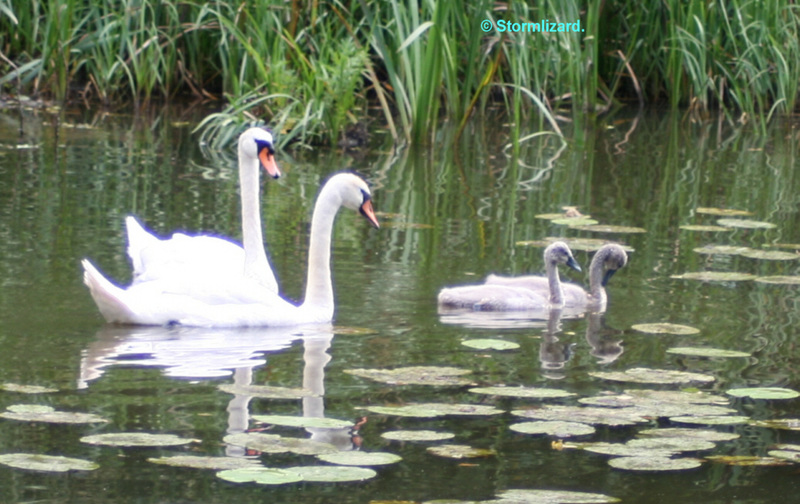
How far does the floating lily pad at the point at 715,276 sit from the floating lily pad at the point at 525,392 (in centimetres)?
243

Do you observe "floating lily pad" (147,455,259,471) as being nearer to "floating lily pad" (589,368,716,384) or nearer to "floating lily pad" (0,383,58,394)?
"floating lily pad" (0,383,58,394)

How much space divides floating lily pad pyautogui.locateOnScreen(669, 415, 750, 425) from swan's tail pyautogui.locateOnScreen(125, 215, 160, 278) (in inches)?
119

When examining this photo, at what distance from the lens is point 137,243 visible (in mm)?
7152

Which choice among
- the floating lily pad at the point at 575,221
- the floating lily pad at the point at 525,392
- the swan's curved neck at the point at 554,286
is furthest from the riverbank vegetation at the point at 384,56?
the floating lily pad at the point at 525,392

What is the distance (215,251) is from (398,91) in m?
5.26

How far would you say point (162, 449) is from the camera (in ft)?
14.5

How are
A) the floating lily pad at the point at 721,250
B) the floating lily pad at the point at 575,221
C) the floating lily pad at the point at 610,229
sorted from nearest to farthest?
the floating lily pad at the point at 721,250
the floating lily pad at the point at 610,229
the floating lily pad at the point at 575,221

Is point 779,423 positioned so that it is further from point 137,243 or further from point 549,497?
point 137,243

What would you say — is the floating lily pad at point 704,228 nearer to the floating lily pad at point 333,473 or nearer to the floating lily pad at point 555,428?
the floating lily pad at point 555,428

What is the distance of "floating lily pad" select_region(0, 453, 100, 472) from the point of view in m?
4.15

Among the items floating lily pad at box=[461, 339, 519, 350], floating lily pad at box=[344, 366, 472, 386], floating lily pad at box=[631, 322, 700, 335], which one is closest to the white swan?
floating lily pad at box=[461, 339, 519, 350]

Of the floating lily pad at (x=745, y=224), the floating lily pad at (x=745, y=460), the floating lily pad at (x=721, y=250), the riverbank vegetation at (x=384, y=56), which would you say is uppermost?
the riverbank vegetation at (x=384, y=56)

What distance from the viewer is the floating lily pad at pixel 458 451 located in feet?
14.8

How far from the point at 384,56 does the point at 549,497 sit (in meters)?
7.89
